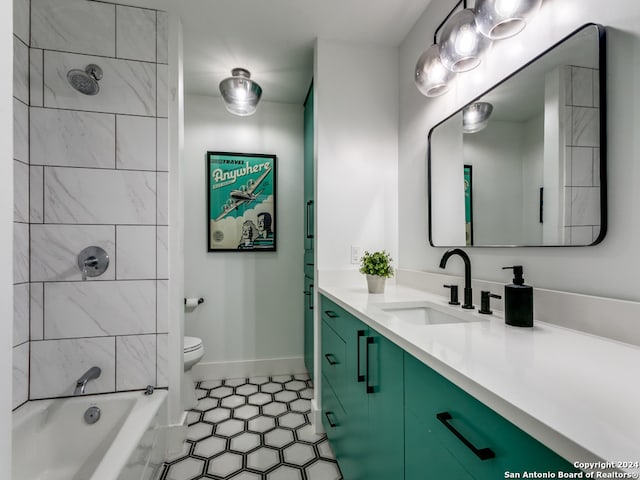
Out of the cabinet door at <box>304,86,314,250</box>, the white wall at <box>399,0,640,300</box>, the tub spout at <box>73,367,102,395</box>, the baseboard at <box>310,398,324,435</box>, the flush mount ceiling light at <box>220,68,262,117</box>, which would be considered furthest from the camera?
the cabinet door at <box>304,86,314,250</box>

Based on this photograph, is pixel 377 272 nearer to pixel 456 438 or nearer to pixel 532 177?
pixel 532 177

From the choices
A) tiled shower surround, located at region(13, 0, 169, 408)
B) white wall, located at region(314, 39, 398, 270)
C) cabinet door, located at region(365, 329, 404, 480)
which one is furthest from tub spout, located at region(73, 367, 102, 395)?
cabinet door, located at region(365, 329, 404, 480)

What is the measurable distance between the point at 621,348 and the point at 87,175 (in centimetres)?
220

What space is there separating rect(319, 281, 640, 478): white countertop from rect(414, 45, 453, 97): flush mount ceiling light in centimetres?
110

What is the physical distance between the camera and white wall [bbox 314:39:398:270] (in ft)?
6.34

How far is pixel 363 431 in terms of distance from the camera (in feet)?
3.90

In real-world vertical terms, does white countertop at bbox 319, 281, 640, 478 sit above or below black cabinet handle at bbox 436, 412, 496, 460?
above

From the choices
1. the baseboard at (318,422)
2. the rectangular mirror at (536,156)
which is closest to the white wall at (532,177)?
the rectangular mirror at (536,156)

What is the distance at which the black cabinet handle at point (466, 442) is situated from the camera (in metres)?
0.56

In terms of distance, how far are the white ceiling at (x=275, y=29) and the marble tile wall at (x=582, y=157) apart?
3.65ft

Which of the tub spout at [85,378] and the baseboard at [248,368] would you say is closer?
the tub spout at [85,378]

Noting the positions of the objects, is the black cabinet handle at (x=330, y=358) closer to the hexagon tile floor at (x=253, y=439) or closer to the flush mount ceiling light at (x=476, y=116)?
the hexagon tile floor at (x=253, y=439)

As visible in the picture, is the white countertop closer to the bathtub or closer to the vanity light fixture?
the vanity light fixture

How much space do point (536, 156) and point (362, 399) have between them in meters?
1.07
